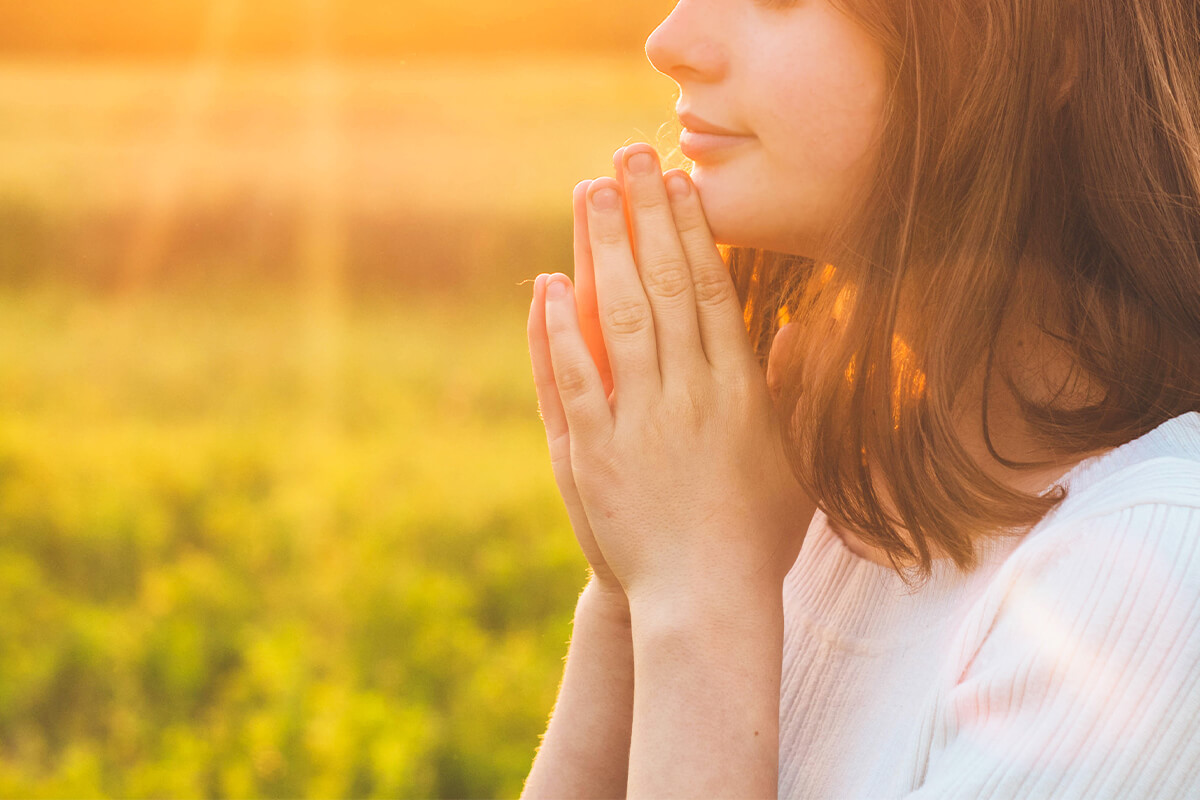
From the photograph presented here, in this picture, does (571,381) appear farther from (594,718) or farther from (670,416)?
(594,718)

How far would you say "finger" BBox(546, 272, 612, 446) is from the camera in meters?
1.20

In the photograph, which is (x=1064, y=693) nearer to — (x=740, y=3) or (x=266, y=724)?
(x=740, y=3)

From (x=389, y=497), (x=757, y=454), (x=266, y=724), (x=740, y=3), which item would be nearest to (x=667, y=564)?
(x=757, y=454)

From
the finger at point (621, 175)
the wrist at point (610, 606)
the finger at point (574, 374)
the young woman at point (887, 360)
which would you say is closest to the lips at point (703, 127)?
the young woman at point (887, 360)

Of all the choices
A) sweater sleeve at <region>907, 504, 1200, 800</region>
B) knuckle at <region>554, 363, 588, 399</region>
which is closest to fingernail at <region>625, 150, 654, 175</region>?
knuckle at <region>554, 363, 588, 399</region>

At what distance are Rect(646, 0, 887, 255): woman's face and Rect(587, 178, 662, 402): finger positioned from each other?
12cm

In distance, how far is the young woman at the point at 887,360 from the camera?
103 cm

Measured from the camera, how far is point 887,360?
42.2 inches

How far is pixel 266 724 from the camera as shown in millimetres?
2863

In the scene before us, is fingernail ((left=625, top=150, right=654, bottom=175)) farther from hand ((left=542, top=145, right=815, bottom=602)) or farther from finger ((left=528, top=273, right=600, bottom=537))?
finger ((left=528, top=273, right=600, bottom=537))

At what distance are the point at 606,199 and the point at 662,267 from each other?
0.11 m

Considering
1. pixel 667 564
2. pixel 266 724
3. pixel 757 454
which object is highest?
pixel 757 454

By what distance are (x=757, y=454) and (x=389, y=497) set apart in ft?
8.71

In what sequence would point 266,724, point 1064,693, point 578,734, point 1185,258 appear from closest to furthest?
1. point 1064,693
2. point 1185,258
3. point 578,734
4. point 266,724
